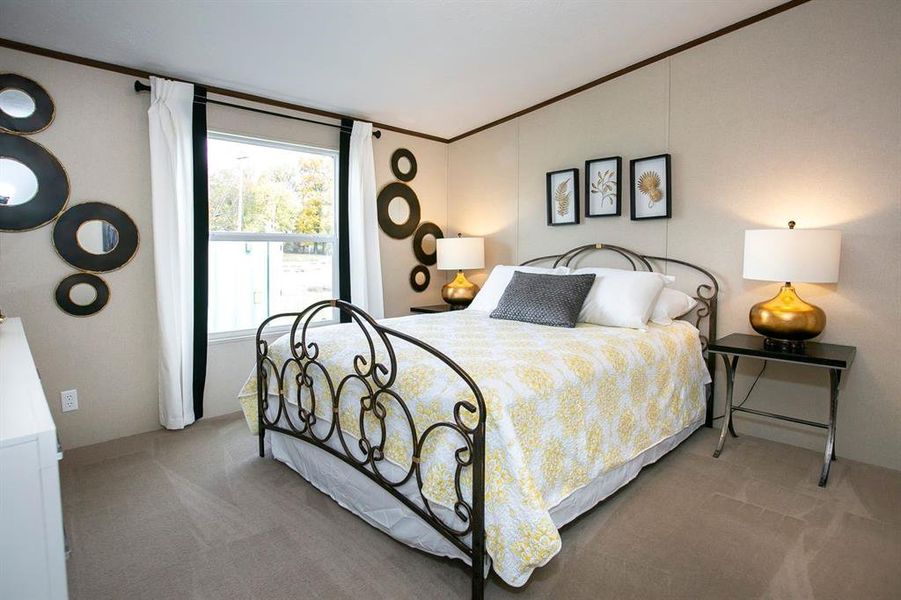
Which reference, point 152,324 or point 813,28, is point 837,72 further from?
point 152,324

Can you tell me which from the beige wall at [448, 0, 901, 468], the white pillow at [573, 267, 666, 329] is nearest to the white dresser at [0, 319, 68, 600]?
the white pillow at [573, 267, 666, 329]

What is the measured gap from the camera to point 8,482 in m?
0.78

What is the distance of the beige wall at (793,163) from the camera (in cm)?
241

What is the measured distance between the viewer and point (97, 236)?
9.43 feet

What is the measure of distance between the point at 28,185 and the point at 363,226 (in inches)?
83.8

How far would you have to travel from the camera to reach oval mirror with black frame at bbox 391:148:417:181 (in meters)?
4.36

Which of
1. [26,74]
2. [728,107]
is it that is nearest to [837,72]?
[728,107]

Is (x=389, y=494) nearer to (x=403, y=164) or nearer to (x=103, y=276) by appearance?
(x=103, y=276)

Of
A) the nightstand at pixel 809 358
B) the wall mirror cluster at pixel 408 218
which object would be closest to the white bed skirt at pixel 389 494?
the nightstand at pixel 809 358

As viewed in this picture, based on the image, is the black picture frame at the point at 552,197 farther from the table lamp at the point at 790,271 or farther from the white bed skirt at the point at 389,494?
the white bed skirt at the point at 389,494

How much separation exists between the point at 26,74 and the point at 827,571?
4.42 meters

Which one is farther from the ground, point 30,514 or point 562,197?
point 562,197

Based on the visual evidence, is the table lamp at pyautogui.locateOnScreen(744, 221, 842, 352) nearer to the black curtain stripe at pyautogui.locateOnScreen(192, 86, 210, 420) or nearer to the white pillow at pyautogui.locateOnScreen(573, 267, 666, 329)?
the white pillow at pyautogui.locateOnScreen(573, 267, 666, 329)

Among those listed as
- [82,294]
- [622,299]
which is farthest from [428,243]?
[82,294]
